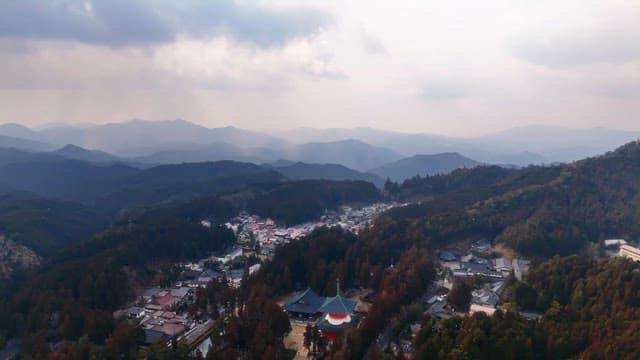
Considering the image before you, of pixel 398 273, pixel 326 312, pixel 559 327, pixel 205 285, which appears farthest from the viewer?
pixel 205 285

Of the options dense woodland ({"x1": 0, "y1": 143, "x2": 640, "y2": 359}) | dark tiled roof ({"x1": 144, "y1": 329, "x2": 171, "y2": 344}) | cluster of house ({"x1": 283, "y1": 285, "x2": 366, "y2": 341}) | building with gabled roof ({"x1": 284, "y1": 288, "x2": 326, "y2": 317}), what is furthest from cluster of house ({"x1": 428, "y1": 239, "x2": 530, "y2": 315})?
dark tiled roof ({"x1": 144, "y1": 329, "x2": 171, "y2": 344})

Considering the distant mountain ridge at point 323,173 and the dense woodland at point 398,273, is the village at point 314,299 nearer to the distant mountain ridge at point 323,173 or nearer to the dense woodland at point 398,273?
the dense woodland at point 398,273

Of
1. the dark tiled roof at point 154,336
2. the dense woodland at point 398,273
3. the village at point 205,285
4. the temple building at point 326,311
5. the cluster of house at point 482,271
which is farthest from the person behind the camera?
the cluster of house at point 482,271

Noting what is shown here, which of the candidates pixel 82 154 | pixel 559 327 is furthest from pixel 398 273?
→ pixel 82 154

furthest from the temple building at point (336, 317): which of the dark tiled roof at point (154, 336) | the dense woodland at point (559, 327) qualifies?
the dark tiled roof at point (154, 336)

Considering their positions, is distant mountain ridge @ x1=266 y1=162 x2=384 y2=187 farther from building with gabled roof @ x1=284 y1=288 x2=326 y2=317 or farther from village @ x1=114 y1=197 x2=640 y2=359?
building with gabled roof @ x1=284 y1=288 x2=326 y2=317

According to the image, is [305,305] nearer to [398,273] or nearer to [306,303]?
[306,303]
